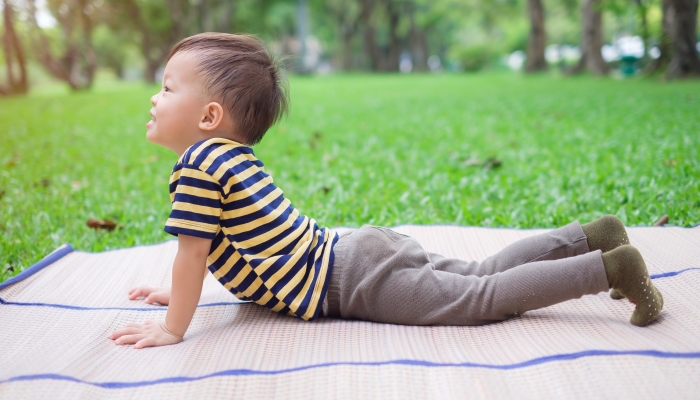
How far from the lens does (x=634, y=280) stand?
1789 millimetres

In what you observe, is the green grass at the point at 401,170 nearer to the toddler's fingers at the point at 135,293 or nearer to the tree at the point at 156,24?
the toddler's fingers at the point at 135,293

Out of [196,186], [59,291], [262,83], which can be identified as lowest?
[59,291]

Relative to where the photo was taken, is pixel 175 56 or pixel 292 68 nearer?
pixel 175 56

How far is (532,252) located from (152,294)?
→ 134 centimetres

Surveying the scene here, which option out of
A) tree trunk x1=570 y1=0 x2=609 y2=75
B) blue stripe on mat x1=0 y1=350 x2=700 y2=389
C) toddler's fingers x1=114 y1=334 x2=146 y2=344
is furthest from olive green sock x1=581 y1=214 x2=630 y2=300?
tree trunk x1=570 y1=0 x2=609 y2=75

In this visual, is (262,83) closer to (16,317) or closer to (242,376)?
(242,376)

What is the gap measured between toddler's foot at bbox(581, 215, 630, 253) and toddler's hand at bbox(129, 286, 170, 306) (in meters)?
1.48

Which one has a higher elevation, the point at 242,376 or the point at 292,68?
the point at 292,68

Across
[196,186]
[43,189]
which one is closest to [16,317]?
[196,186]

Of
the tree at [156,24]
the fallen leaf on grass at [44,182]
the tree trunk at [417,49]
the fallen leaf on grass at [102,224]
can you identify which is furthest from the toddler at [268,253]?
the tree trunk at [417,49]

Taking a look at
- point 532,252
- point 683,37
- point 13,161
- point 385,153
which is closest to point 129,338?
point 532,252

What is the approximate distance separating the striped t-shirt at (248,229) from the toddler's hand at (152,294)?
0.38 metres

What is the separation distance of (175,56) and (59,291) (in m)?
1.07

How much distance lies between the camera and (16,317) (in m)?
2.11
